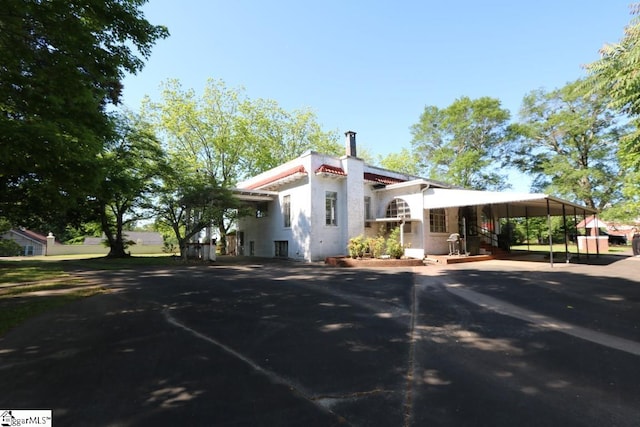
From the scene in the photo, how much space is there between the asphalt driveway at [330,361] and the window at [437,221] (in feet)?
37.3

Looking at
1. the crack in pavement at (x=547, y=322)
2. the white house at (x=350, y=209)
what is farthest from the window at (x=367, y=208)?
the crack in pavement at (x=547, y=322)

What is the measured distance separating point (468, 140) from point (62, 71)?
37.0 meters

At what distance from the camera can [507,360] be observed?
3799 mm

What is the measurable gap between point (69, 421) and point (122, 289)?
273 inches

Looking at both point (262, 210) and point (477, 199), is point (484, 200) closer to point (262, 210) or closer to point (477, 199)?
point (477, 199)

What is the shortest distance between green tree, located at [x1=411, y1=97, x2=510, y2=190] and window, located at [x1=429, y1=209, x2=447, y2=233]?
1673cm

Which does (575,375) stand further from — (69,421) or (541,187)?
(541,187)

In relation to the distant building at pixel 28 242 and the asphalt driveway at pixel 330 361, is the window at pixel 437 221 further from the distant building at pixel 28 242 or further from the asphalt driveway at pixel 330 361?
the distant building at pixel 28 242

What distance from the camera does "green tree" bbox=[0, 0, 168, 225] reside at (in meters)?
5.50

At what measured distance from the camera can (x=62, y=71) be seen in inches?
233

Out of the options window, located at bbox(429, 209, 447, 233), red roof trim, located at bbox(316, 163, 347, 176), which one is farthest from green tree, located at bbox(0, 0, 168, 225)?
window, located at bbox(429, 209, 447, 233)

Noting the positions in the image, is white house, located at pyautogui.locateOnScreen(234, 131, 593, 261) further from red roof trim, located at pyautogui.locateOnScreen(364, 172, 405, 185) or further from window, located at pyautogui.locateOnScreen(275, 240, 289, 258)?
red roof trim, located at pyautogui.locateOnScreen(364, 172, 405, 185)

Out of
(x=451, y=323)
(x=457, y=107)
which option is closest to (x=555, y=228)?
(x=457, y=107)

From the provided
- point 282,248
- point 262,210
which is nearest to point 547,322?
point 282,248
